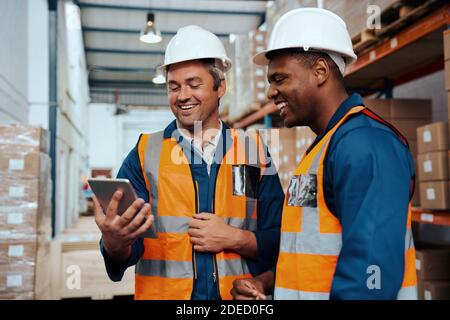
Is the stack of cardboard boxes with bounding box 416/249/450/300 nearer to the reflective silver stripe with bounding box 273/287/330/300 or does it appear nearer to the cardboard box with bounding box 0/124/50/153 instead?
the reflective silver stripe with bounding box 273/287/330/300

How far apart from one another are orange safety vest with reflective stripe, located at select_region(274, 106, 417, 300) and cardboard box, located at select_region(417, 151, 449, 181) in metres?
1.86

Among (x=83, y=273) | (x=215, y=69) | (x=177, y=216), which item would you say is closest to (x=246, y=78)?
(x=83, y=273)

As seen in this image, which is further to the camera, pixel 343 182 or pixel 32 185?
pixel 32 185

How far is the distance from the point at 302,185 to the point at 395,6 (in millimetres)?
2073

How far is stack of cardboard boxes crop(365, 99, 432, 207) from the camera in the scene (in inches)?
152

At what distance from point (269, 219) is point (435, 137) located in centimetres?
176

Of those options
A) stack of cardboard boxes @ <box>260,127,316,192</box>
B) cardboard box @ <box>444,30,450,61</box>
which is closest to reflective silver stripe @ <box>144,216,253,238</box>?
cardboard box @ <box>444,30,450,61</box>

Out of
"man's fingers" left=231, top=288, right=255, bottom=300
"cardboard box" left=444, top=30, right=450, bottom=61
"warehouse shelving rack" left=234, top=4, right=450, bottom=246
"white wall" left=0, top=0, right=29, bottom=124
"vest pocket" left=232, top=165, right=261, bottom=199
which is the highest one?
"white wall" left=0, top=0, right=29, bottom=124

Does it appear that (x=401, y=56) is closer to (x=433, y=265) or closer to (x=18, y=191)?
(x=433, y=265)

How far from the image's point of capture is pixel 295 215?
56.1 inches

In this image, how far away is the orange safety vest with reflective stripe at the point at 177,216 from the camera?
174 cm

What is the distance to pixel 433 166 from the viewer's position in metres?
3.06
